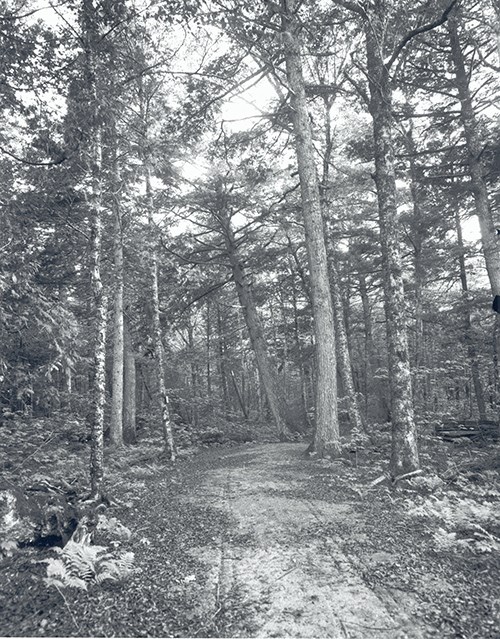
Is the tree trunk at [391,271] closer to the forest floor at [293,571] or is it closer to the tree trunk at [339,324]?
the forest floor at [293,571]

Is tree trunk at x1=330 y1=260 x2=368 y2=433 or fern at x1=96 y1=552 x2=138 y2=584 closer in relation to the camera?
fern at x1=96 y1=552 x2=138 y2=584

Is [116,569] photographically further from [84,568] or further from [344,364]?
[344,364]

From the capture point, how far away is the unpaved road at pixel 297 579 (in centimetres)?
325

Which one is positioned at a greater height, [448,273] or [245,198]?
[245,198]

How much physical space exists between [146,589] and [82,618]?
2.39 ft

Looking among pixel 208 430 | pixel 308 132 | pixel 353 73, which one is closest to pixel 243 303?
pixel 208 430

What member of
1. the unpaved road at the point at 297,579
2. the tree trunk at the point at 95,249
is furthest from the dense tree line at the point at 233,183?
the unpaved road at the point at 297,579

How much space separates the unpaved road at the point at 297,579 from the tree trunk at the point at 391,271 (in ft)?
7.09

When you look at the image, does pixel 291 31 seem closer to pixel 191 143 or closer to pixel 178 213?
pixel 191 143

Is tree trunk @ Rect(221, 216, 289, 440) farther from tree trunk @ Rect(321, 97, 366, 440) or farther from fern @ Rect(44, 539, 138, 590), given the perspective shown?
fern @ Rect(44, 539, 138, 590)

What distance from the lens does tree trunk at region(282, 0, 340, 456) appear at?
35.1 feet

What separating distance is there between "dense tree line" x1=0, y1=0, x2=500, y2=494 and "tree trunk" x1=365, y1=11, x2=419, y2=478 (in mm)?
40

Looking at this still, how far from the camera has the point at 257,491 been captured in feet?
25.9

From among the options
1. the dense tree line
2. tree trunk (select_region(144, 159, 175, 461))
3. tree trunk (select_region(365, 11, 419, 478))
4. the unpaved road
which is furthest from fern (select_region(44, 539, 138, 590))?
tree trunk (select_region(144, 159, 175, 461))
